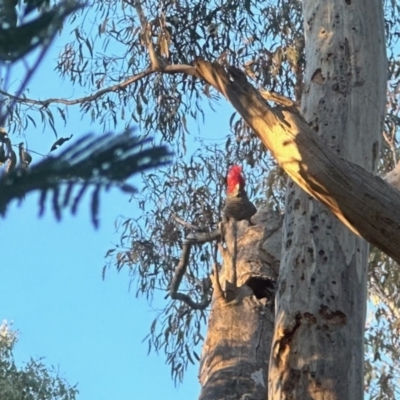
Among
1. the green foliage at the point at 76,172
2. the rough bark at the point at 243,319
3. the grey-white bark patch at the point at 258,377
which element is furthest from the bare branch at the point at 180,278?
the green foliage at the point at 76,172

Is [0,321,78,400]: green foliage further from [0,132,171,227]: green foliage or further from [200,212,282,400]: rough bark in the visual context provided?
[0,132,171,227]: green foliage

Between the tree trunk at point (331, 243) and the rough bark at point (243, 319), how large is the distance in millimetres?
508

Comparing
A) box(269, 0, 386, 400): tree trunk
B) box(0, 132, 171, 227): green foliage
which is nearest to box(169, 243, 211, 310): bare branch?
box(269, 0, 386, 400): tree trunk

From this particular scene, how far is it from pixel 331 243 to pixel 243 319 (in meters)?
0.75

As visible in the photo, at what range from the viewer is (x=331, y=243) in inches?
103

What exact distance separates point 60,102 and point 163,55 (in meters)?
0.64

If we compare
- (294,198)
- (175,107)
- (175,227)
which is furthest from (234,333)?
(175,107)

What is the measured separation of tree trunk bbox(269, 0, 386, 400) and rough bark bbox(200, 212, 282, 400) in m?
0.51

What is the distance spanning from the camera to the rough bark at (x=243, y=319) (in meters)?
3.03

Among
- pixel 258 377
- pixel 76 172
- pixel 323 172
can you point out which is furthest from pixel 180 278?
pixel 76 172

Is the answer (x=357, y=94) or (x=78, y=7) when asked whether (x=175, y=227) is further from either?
(x=78, y=7)

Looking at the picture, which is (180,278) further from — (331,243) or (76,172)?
(76,172)

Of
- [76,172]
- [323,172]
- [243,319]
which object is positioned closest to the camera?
[76,172]

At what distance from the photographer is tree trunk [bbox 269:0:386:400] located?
8.05 ft
